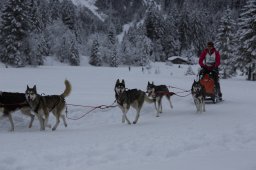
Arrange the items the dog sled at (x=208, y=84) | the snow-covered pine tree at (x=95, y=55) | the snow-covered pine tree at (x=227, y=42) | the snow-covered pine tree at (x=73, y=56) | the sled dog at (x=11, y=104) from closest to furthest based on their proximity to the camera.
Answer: the sled dog at (x=11, y=104) → the dog sled at (x=208, y=84) → the snow-covered pine tree at (x=227, y=42) → the snow-covered pine tree at (x=73, y=56) → the snow-covered pine tree at (x=95, y=55)

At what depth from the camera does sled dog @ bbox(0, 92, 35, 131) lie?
30.2ft

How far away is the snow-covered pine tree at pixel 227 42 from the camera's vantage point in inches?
1379

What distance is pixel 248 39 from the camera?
30.2 metres

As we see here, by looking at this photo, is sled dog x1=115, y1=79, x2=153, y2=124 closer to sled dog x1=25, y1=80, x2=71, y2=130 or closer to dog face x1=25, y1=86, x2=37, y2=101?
sled dog x1=25, y1=80, x2=71, y2=130

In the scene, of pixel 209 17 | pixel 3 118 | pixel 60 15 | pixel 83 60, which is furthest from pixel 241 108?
pixel 209 17

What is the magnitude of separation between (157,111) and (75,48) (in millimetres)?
54247

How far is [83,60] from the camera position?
7175 centimetres

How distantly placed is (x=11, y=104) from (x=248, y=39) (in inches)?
1009

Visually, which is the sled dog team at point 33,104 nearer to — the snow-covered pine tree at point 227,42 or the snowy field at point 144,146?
the snowy field at point 144,146

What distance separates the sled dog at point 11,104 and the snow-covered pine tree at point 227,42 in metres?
28.6

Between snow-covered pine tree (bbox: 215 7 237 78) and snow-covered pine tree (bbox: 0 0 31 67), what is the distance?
22158 mm

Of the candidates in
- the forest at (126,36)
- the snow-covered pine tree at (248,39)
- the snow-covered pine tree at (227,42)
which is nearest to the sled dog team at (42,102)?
the snow-covered pine tree at (248,39)

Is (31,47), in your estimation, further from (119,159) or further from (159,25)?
(159,25)

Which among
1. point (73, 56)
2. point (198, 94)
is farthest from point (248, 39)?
point (73, 56)
